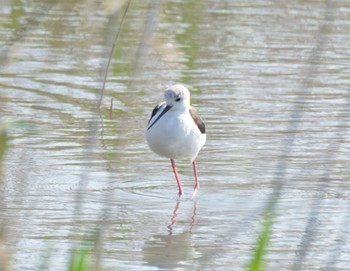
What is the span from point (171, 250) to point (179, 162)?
290 cm

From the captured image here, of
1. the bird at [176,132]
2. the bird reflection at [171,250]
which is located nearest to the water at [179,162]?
the bird reflection at [171,250]

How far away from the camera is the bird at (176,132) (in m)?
8.95

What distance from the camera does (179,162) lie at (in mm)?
10188

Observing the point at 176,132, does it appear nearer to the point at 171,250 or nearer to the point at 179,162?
the point at 179,162

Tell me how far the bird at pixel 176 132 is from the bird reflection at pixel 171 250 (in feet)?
3.63

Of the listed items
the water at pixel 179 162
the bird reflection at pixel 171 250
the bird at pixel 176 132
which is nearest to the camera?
the water at pixel 179 162

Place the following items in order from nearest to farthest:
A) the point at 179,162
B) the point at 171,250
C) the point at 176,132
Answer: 1. the point at 171,250
2. the point at 176,132
3. the point at 179,162

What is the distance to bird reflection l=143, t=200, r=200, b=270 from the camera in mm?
7000

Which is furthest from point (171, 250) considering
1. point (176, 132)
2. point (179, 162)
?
point (179, 162)

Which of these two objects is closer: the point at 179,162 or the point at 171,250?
the point at 171,250

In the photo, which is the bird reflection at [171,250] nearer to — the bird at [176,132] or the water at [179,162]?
the water at [179,162]

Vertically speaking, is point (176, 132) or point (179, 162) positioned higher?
point (176, 132)

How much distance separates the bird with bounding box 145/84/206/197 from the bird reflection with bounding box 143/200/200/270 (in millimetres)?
1108

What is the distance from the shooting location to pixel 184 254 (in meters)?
7.21
